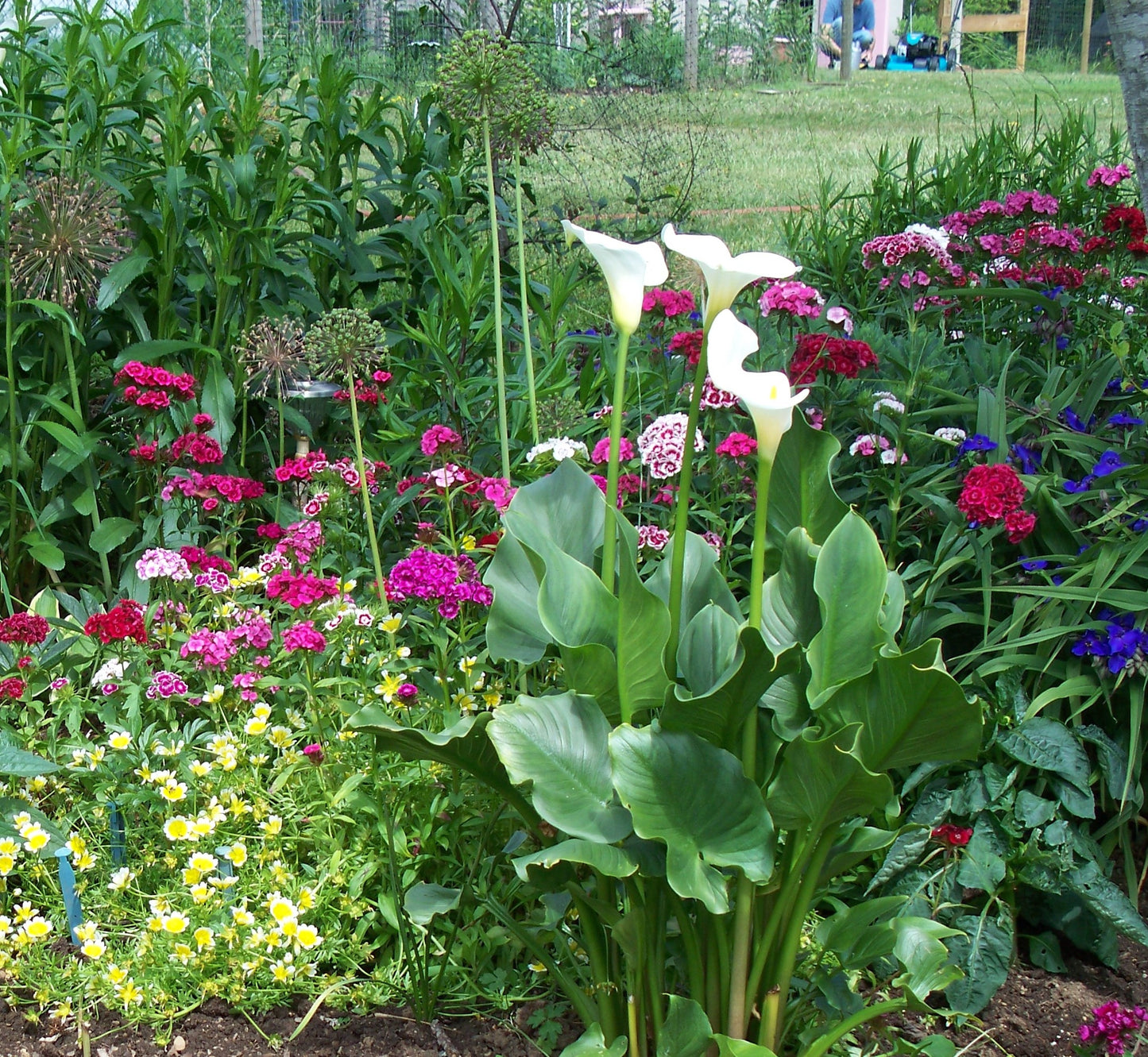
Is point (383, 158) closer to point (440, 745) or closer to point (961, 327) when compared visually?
point (961, 327)

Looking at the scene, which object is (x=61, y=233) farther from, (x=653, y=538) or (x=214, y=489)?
(x=653, y=538)

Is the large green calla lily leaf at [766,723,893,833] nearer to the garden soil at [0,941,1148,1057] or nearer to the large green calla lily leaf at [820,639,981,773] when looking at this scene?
the large green calla lily leaf at [820,639,981,773]

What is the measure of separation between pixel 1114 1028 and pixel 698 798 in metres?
0.80

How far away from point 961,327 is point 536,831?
2383mm

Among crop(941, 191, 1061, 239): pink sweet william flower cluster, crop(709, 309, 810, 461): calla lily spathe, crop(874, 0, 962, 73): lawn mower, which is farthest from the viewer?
crop(874, 0, 962, 73): lawn mower

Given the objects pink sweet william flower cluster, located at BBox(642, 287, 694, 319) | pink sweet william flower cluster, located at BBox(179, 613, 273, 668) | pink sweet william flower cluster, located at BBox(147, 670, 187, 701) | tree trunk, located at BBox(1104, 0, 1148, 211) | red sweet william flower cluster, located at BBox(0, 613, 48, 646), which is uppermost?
tree trunk, located at BBox(1104, 0, 1148, 211)

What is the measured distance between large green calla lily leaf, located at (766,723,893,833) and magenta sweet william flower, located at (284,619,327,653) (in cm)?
92

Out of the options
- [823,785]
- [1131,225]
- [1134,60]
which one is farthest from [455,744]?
[1131,225]


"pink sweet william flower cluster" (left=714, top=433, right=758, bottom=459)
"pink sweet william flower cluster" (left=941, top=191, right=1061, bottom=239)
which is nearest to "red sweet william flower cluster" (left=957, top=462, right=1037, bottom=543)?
"pink sweet william flower cluster" (left=714, top=433, right=758, bottom=459)

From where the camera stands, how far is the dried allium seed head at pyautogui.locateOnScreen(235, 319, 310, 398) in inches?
106

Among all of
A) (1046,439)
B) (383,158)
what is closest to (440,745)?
(1046,439)

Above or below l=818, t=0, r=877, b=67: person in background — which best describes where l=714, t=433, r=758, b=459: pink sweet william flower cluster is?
below

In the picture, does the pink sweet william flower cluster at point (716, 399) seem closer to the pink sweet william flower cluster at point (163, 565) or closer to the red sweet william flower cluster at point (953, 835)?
the red sweet william flower cluster at point (953, 835)

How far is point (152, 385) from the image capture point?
2.56 meters
